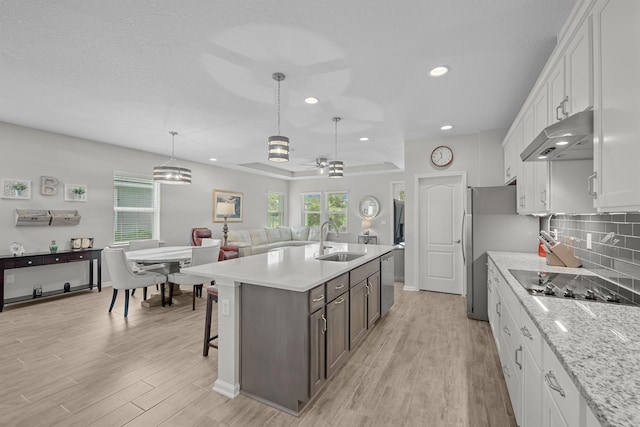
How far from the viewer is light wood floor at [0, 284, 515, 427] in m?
1.88

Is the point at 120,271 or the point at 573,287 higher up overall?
the point at 573,287

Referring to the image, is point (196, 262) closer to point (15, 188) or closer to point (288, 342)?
point (288, 342)

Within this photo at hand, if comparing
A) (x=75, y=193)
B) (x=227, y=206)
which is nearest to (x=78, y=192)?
(x=75, y=193)

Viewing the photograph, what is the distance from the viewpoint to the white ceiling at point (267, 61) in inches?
74.9

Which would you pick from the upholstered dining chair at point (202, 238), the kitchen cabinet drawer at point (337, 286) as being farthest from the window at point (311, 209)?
the kitchen cabinet drawer at point (337, 286)

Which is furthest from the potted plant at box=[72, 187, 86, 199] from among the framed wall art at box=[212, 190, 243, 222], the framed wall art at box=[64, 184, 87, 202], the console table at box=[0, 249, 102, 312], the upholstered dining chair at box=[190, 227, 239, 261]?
the framed wall art at box=[212, 190, 243, 222]

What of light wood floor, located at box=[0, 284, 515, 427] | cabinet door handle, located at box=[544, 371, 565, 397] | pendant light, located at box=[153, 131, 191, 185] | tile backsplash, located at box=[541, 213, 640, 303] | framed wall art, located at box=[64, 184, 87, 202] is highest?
pendant light, located at box=[153, 131, 191, 185]

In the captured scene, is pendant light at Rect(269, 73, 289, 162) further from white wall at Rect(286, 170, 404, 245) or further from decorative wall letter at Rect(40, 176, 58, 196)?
white wall at Rect(286, 170, 404, 245)

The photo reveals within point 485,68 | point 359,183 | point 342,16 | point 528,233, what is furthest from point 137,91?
point 359,183

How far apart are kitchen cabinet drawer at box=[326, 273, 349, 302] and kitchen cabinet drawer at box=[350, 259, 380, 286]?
0.13 metres

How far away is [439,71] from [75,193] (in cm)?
568

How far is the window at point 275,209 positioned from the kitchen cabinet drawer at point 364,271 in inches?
255

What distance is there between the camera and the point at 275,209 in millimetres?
9641

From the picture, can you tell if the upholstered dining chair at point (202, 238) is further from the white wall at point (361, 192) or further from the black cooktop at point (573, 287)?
the black cooktop at point (573, 287)
